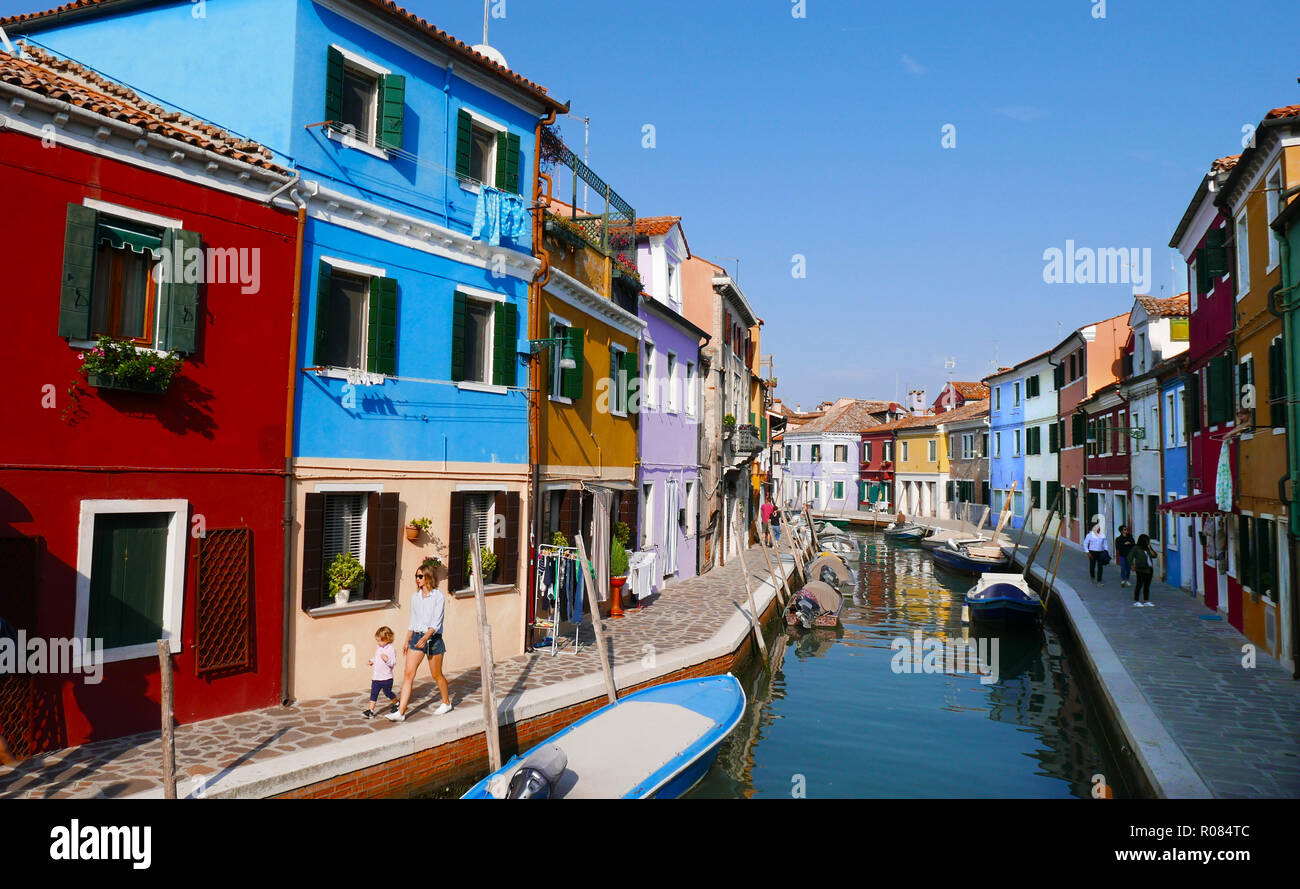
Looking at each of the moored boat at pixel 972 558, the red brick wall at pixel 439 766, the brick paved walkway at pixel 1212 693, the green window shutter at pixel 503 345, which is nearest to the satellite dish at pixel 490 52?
the green window shutter at pixel 503 345

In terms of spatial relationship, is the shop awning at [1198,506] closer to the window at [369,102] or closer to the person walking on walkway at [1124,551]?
the person walking on walkway at [1124,551]

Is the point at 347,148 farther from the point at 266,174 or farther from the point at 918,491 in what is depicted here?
the point at 918,491

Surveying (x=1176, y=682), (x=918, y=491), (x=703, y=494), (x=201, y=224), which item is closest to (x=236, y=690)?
(x=201, y=224)

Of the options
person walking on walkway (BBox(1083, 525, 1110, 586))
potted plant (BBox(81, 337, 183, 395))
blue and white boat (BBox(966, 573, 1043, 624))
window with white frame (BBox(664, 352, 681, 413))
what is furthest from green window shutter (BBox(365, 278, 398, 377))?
person walking on walkway (BBox(1083, 525, 1110, 586))

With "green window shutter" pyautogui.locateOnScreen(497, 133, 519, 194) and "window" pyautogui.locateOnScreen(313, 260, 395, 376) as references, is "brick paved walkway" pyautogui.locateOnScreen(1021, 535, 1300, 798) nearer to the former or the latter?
"window" pyautogui.locateOnScreen(313, 260, 395, 376)

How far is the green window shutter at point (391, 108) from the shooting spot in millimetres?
11539

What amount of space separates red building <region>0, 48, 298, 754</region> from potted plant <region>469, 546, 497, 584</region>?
354cm

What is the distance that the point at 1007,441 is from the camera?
45.5 m

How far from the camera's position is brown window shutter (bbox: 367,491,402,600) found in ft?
37.3

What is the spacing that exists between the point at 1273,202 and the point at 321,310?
14567 mm

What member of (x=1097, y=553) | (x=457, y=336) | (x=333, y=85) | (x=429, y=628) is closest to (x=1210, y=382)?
(x=1097, y=553)

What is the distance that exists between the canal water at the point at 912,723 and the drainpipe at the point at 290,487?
17.7 feet

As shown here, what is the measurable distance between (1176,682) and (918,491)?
158ft

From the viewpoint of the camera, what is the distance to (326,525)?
11.1 m
